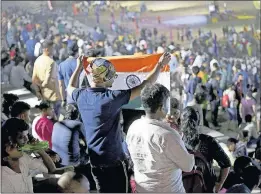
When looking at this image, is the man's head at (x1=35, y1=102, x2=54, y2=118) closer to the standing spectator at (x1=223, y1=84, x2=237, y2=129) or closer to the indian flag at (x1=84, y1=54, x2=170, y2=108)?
the indian flag at (x1=84, y1=54, x2=170, y2=108)

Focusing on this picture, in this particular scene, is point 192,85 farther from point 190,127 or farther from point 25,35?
point 25,35

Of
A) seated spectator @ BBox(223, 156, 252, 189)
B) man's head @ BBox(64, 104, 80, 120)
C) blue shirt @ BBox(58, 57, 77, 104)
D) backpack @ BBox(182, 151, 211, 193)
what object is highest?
blue shirt @ BBox(58, 57, 77, 104)

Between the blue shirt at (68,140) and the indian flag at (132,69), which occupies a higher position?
the indian flag at (132,69)

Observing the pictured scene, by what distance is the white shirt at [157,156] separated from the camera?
3.53m

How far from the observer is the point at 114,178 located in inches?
160

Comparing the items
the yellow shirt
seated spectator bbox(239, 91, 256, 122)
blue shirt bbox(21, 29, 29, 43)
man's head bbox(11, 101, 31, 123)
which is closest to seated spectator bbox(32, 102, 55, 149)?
man's head bbox(11, 101, 31, 123)

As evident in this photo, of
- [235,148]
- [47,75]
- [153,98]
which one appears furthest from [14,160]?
[235,148]

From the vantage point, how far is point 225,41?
53.9ft

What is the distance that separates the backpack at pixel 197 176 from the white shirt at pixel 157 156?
29 cm

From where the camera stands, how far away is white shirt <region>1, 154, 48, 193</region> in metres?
3.72

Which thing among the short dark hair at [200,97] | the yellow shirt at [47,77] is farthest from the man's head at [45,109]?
the short dark hair at [200,97]

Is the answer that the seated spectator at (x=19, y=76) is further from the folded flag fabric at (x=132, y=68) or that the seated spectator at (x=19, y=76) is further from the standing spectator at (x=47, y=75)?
the folded flag fabric at (x=132, y=68)

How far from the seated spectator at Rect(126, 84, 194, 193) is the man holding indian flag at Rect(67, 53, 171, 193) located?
277 mm

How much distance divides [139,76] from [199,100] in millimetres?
3506
